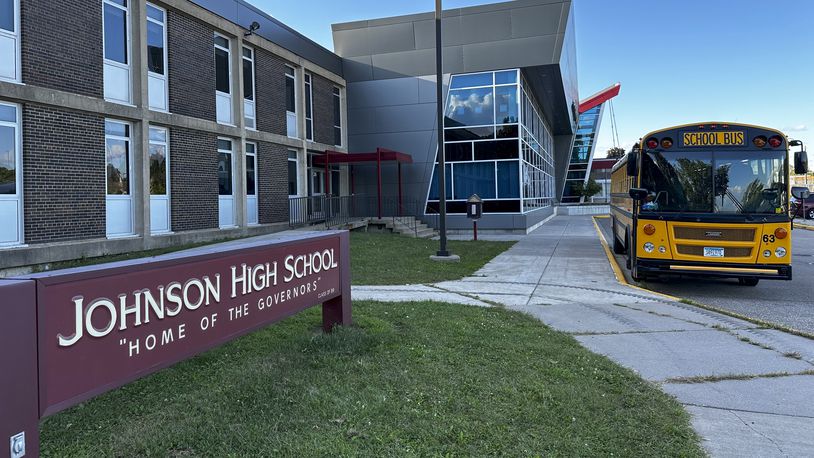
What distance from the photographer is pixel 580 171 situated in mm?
59125

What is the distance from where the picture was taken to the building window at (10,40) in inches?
427

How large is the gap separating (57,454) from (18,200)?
10287mm

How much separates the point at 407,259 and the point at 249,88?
9.22m

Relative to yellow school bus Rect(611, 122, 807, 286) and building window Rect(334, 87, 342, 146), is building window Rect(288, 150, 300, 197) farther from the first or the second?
yellow school bus Rect(611, 122, 807, 286)

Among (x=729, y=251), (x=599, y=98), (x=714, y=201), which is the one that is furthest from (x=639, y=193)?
(x=599, y=98)

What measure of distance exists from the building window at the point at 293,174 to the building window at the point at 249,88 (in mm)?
2425

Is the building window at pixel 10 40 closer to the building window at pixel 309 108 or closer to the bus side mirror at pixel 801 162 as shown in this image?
the building window at pixel 309 108

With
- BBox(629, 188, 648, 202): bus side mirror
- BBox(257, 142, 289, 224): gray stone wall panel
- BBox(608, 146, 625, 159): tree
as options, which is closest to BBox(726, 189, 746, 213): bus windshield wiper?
BBox(629, 188, 648, 202): bus side mirror

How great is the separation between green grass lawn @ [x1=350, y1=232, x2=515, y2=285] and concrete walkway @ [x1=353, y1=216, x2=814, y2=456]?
29.7 inches

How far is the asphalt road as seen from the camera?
7590 mm

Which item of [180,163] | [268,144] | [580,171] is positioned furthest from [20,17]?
[580,171]

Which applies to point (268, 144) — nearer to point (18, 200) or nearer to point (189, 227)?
point (189, 227)

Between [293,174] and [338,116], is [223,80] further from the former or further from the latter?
[338,116]

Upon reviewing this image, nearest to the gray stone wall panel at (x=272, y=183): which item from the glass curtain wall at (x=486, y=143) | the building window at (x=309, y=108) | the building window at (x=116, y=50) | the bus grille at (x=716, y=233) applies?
the building window at (x=309, y=108)
